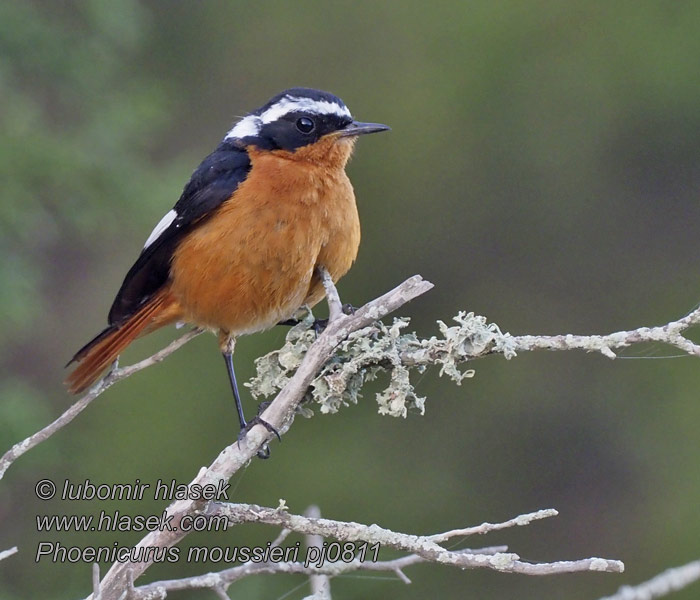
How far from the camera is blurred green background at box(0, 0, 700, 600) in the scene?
28.3ft

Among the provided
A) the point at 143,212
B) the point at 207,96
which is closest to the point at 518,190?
the point at 207,96

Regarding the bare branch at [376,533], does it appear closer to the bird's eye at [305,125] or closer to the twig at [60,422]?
the twig at [60,422]

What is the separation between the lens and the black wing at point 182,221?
4.72m

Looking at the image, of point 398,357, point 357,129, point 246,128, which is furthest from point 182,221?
point 398,357

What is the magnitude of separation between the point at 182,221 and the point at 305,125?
632 millimetres

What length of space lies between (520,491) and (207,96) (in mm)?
4257

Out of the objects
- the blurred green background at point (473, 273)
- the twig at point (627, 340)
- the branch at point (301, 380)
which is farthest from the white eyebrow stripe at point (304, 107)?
the blurred green background at point (473, 273)

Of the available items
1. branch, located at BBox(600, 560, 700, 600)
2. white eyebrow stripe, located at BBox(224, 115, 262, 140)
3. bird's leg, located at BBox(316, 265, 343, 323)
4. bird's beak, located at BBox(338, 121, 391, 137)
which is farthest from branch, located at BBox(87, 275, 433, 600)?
white eyebrow stripe, located at BBox(224, 115, 262, 140)

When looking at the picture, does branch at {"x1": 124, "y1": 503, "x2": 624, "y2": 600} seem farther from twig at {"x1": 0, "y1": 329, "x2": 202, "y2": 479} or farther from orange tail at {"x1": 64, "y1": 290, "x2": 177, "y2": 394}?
orange tail at {"x1": 64, "y1": 290, "x2": 177, "y2": 394}

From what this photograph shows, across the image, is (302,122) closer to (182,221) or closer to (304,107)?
(304,107)

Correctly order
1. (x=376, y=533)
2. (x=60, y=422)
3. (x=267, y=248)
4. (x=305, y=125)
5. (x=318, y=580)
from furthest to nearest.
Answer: (x=305, y=125), (x=267, y=248), (x=318, y=580), (x=60, y=422), (x=376, y=533)

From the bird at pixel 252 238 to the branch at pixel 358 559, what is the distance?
1.27m

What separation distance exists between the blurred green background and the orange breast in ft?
12.0

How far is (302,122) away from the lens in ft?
15.9
